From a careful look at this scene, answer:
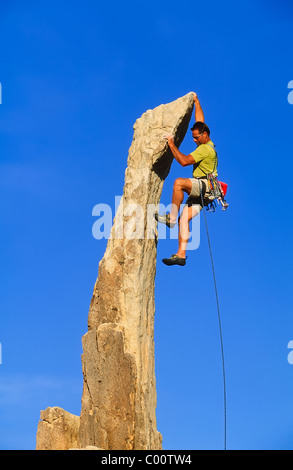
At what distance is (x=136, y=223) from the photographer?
15117 mm

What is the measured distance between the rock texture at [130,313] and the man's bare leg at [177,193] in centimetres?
40

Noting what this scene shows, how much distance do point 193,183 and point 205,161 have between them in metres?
0.59

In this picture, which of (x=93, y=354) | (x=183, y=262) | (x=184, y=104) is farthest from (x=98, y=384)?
(x=184, y=104)

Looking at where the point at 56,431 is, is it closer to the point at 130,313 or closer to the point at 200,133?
the point at 130,313

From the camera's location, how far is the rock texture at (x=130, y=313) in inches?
547

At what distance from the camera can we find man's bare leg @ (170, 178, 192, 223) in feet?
50.5

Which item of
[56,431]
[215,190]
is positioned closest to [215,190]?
[215,190]

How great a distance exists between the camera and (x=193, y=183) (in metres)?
15.5

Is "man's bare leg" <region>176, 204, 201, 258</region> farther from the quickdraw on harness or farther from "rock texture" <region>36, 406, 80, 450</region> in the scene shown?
"rock texture" <region>36, 406, 80, 450</region>

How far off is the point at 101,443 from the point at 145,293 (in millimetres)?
2898

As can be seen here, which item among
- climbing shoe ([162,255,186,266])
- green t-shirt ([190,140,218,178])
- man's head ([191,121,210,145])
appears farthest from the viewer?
man's head ([191,121,210,145])

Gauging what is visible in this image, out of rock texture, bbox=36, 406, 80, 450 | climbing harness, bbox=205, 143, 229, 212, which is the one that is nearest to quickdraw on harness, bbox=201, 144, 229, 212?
climbing harness, bbox=205, 143, 229, 212

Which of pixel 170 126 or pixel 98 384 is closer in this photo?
pixel 98 384

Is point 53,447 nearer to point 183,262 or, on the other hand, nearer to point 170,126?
point 183,262
